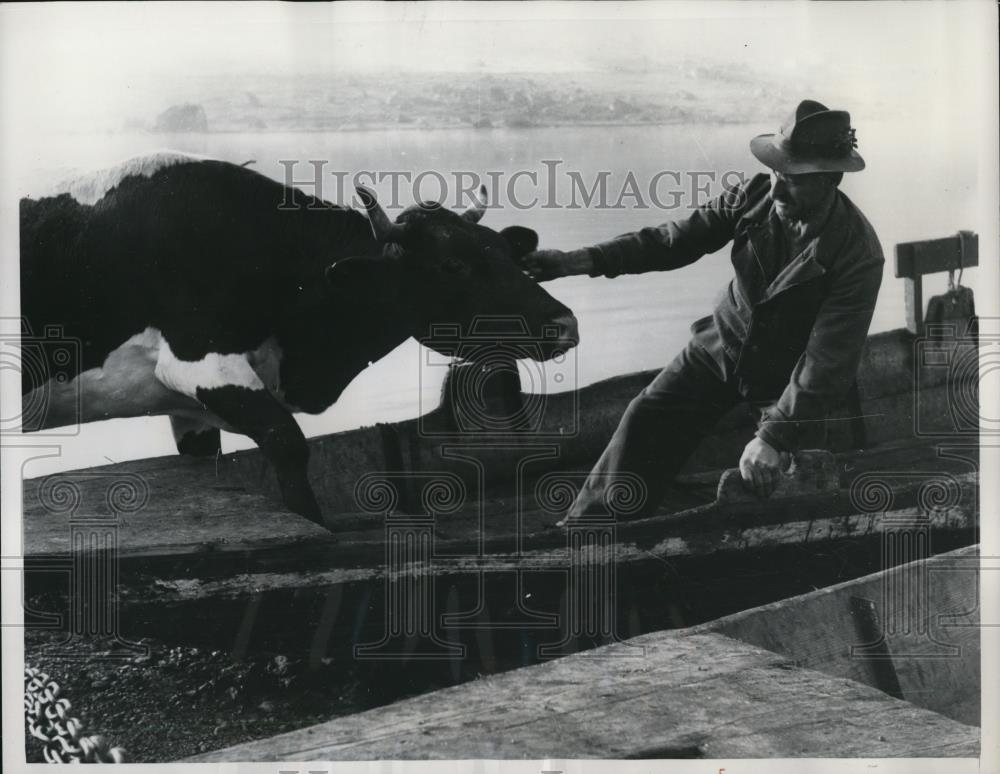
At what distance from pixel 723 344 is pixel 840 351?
47 cm

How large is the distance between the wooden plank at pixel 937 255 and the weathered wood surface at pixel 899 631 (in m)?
1.16

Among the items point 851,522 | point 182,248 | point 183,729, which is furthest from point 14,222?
point 851,522

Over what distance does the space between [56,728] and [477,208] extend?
2650mm

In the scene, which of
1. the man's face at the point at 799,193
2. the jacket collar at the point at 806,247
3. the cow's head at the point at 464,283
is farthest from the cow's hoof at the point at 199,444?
the man's face at the point at 799,193

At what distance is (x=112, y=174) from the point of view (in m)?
4.64

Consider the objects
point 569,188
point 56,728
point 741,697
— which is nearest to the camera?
point 741,697

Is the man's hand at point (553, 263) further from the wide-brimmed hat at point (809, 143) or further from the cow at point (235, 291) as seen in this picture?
the wide-brimmed hat at point (809, 143)

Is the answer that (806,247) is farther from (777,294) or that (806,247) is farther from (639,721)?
(639,721)

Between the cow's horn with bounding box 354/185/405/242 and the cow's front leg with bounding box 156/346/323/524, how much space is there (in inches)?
28.9

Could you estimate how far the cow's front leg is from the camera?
454 centimetres

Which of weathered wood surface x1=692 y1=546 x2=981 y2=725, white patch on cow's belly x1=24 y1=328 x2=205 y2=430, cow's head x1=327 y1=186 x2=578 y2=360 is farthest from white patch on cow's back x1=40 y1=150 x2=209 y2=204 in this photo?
weathered wood surface x1=692 y1=546 x2=981 y2=725

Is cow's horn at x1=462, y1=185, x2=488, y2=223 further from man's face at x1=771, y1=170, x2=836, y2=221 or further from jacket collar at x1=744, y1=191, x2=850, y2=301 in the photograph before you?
man's face at x1=771, y1=170, x2=836, y2=221

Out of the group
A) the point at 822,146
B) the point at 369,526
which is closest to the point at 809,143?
the point at 822,146

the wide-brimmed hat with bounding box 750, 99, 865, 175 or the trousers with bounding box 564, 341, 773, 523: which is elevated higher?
the wide-brimmed hat with bounding box 750, 99, 865, 175
